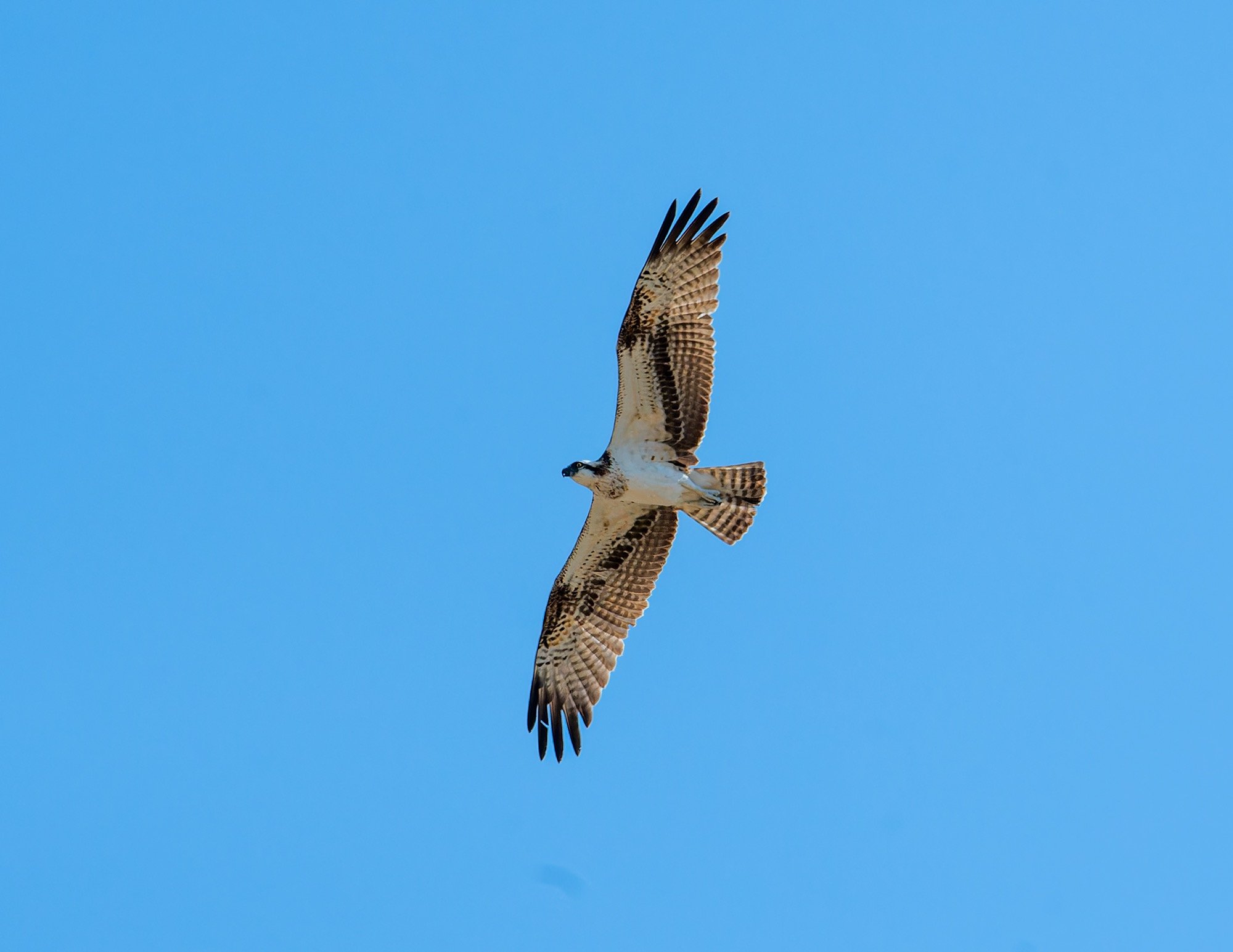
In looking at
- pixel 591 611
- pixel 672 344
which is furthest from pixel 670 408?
pixel 591 611

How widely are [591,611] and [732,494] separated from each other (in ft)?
5.92

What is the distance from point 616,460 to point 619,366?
0.76 m

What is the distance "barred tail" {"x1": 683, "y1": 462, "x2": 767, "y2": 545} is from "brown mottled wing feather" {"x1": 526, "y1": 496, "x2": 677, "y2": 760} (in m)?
0.58

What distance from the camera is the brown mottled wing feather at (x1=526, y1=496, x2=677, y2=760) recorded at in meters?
14.9

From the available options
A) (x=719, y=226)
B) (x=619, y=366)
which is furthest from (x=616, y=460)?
(x=719, y=226)

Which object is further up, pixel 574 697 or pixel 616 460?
pixel 616 460

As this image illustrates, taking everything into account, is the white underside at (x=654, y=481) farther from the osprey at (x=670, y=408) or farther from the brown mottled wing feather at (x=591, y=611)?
the brown mottled wing feather at (x=591, y=611)

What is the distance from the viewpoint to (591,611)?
15234mm

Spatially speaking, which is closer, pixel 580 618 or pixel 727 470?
pixel 727 470

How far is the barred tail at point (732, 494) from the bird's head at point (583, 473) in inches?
31.2

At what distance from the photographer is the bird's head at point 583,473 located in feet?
Answer: 46.9

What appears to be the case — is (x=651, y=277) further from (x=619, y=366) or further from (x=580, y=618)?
(x=580, y=618)

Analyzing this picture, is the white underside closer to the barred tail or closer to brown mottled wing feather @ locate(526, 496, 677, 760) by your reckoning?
the barred tail

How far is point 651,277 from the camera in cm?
1427
